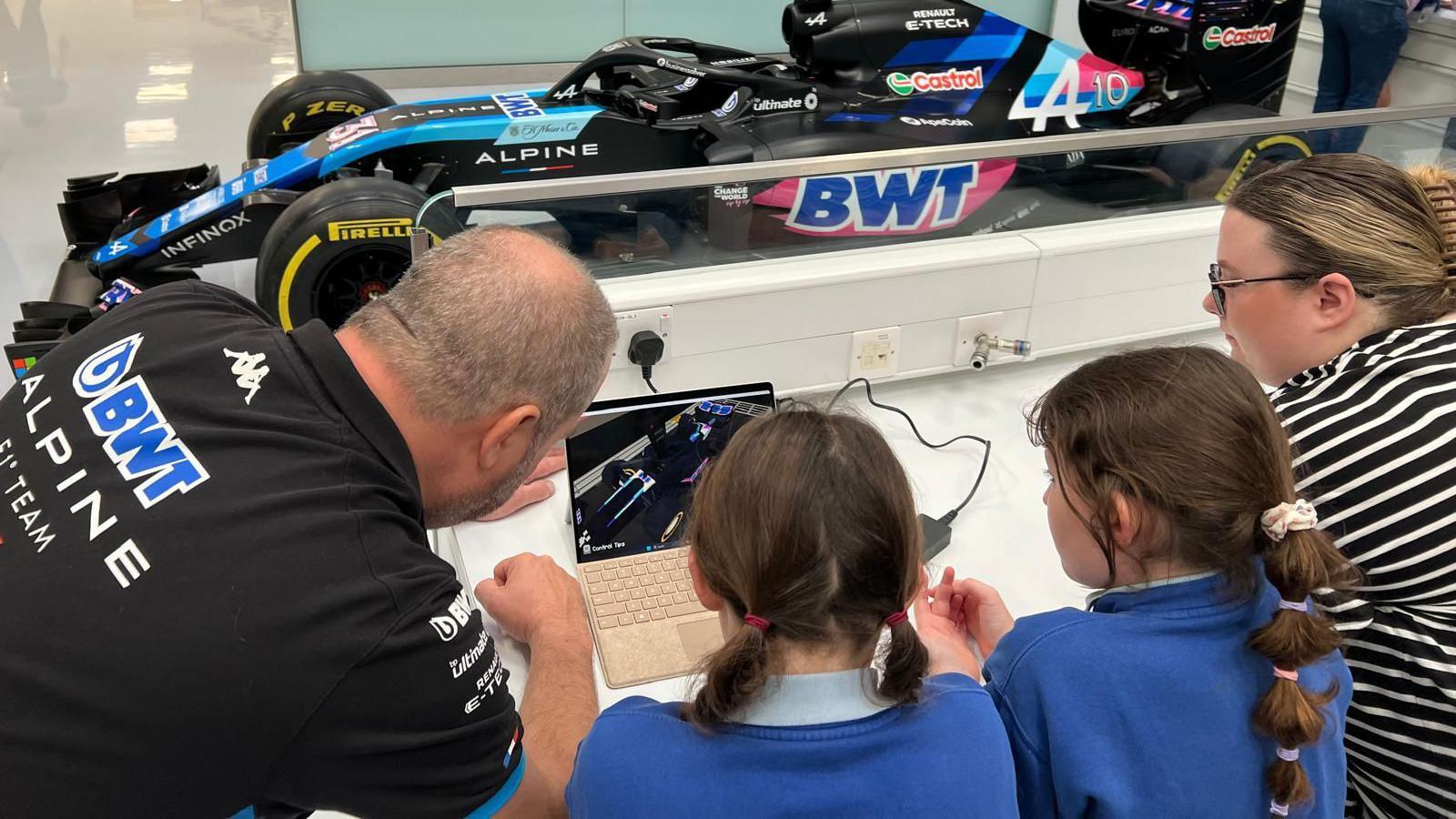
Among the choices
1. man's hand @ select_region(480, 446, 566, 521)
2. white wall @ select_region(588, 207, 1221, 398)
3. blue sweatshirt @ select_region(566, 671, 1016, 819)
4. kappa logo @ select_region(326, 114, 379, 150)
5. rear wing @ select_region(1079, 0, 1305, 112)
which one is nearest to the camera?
blue sweatshirt @ select_region(566, 671, 1016, 819)

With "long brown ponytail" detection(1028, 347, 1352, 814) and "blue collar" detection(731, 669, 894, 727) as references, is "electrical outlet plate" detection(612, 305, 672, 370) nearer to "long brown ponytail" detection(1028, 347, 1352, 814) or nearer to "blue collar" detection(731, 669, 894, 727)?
"long brown ponytail" detection(1028, 347, 1352, 814)

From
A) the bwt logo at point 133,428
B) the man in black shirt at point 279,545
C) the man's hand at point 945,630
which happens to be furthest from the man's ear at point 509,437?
the man's hand at point 945,630

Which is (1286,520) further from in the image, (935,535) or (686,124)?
(686,124)

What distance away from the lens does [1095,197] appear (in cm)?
203

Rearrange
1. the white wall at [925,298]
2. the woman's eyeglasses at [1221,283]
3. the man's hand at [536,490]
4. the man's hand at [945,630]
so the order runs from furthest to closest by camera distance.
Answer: the white wall at [925,298]
the man's hand at [536,490]
the woman's eyeglasses at [1221,283]
the man's hand at [945,630]

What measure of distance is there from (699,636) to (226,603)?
2.09ft

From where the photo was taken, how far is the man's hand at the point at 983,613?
52.6 inches

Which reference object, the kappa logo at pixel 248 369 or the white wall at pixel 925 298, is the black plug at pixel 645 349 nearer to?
the white wall at pixel 925 298

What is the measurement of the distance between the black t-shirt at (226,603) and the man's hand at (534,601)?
27 centimetres

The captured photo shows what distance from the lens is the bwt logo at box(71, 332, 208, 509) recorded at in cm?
91

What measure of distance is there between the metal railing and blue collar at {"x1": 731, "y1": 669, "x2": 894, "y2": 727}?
96 cm

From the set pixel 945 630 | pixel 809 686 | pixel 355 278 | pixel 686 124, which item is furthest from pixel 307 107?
pixel 809 686

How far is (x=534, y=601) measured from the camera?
1336mm

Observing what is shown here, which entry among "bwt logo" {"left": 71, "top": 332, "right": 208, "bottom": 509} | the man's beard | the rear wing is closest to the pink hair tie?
the man's beard
